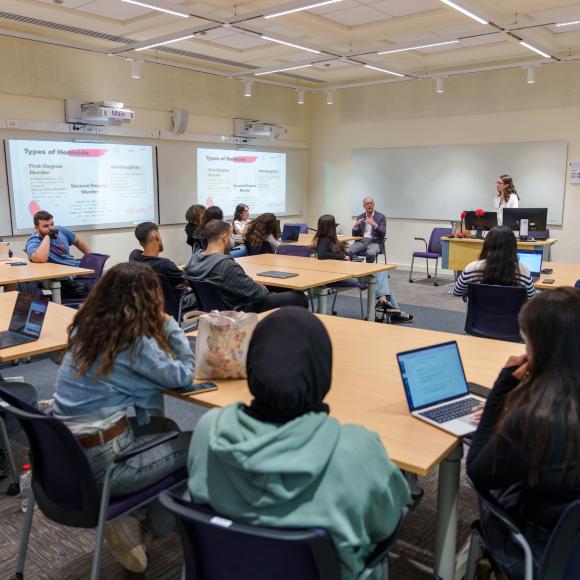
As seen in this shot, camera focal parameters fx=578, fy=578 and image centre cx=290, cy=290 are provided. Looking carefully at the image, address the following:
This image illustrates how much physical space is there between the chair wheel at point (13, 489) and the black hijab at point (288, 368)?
1.98 meters

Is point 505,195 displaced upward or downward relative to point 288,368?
upward

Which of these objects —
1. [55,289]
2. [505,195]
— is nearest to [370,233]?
[505,195]

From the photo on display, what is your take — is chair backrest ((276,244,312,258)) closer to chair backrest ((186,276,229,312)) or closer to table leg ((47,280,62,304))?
chair backrest ((186,276,229,312))

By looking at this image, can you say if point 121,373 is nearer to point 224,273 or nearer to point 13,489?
point 13,489

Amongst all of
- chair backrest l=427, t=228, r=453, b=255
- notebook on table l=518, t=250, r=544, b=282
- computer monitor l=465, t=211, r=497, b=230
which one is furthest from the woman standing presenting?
notebook on table l=518, t=250, r=544, b=282

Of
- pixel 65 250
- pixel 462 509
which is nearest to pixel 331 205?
pixel 65 250

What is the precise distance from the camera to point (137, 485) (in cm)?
184

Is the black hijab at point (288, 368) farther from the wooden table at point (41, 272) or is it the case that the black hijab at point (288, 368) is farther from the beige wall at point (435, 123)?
the beige wall at point (435, 123)

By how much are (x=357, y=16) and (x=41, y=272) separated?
4.45 m

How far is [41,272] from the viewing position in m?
4.68

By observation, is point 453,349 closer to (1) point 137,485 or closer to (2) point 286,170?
(1) point 137,485

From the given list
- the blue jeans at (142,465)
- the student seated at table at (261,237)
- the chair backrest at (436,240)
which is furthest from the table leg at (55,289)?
the chair backrest at (436,240)

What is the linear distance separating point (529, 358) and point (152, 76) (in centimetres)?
767

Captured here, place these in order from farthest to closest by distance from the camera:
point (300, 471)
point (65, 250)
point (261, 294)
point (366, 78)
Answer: point (366, 78), point (65, 250), point (261, 294), point (300, 471)
